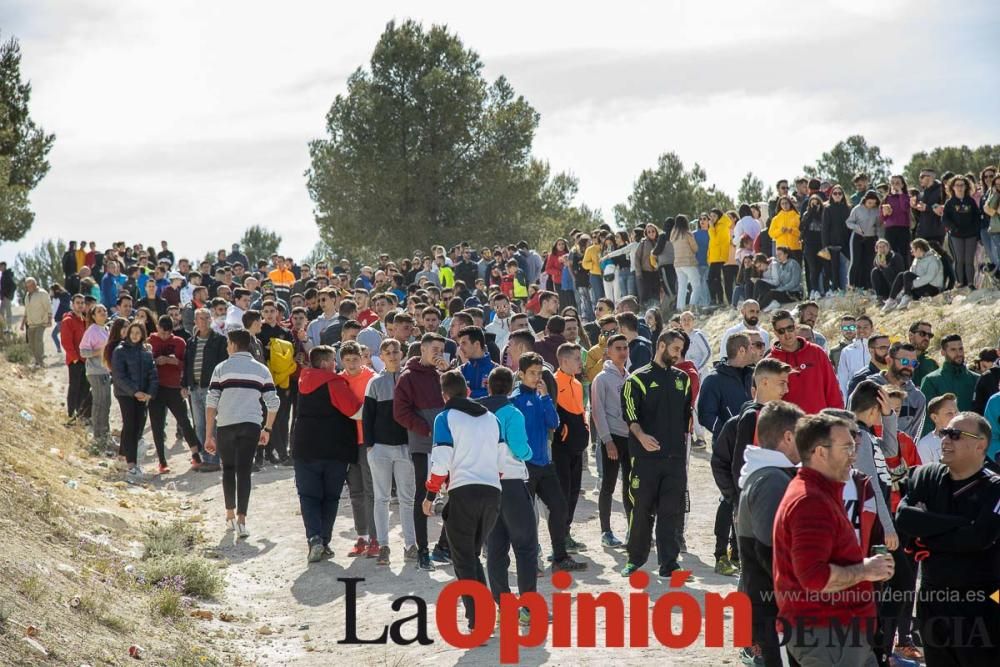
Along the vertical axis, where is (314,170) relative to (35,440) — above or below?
above

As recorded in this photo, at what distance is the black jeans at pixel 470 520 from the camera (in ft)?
28.4

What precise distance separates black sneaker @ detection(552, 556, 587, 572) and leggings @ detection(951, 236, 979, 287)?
35.5 ft

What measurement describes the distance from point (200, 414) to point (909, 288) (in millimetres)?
11690

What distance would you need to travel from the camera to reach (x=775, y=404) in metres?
6.43

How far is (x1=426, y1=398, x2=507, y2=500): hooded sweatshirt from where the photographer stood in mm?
8641

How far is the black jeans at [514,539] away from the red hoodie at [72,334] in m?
11.6

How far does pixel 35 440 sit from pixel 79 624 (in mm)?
8813

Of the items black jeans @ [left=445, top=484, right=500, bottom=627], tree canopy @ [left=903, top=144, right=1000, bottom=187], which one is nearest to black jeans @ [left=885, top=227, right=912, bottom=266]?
black jeans @ [left=445, top=484, right=500, bottom=627]

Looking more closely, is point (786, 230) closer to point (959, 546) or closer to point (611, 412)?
point (611, 412)

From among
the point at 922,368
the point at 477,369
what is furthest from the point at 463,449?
the point at 922,368

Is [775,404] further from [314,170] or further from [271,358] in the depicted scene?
[314,170]

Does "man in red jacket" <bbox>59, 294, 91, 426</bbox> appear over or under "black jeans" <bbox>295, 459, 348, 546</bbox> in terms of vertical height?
over

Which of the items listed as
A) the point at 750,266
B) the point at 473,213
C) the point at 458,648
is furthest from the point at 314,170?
the point at 458,648

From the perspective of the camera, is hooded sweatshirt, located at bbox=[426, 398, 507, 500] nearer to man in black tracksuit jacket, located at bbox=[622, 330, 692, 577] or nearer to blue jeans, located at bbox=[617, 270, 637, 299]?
man in black tracksuit jacket, located at bbox=[622, 330, 692, 577]
